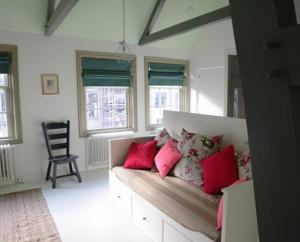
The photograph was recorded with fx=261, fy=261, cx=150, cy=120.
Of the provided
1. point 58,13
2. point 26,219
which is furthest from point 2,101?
point 26,219

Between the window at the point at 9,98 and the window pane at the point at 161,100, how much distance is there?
8.08 ft

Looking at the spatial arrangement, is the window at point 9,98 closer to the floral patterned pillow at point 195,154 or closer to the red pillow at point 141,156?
the red pillow at point 141,156

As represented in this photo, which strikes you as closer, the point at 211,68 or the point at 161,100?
the point at 211,68

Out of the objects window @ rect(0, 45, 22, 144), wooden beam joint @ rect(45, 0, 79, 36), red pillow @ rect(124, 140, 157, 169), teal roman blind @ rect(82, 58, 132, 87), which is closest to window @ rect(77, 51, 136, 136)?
teal roman blind @ rect(82, 58, 132, 87)

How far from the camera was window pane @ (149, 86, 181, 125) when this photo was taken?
5.37 meters

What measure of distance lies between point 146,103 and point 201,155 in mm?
2579

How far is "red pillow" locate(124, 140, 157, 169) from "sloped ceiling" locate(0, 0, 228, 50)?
7.22 ft

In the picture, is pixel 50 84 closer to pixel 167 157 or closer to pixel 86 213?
pixel 86 213

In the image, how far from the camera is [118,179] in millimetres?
3018

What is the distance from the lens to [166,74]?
534 centimetres

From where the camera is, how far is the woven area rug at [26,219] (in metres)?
2.50

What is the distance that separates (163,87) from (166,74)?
29 cm

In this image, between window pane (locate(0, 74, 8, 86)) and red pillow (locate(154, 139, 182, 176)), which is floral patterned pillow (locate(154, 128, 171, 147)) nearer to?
red pillow (locate(154, 139, 182, 176))

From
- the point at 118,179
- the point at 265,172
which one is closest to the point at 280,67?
the point at 265,172
